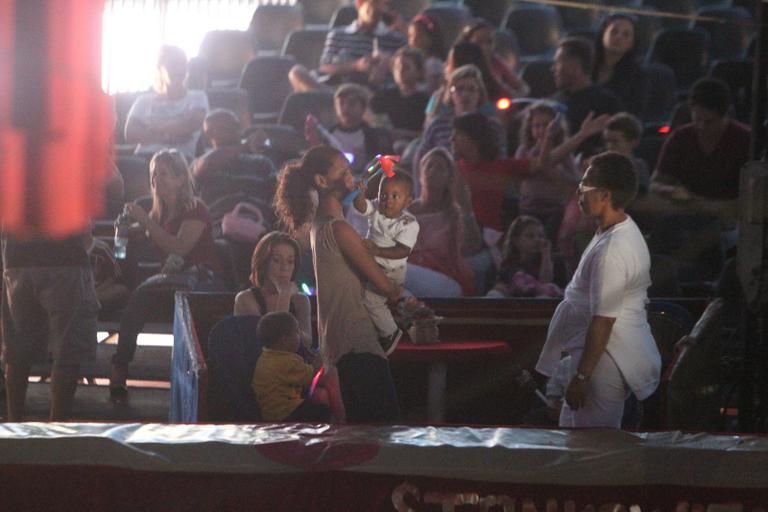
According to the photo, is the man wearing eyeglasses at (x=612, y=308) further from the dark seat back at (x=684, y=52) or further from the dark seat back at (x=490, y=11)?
the dark seat back at (x=490, y=11)

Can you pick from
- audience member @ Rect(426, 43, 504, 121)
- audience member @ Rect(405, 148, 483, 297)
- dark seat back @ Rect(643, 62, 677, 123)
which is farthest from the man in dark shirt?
audience member @ Rect(405, 148, 483, 297)

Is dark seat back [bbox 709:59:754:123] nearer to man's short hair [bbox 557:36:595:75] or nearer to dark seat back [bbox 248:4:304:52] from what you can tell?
man's short hair [bbox 557:36:595:75]

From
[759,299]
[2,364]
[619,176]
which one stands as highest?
[619,176]

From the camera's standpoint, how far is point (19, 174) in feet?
10.5

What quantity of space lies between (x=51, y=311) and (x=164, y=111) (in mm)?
2508

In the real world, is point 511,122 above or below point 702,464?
above

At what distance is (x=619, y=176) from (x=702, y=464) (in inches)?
44.3

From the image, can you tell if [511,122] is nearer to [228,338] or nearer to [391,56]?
[391,56]

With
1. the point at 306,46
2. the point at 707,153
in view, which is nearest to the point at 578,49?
the point at 707,153

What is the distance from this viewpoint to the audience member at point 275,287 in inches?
239

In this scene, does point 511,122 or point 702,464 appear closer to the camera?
point 702,464

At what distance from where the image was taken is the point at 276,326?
224 inches

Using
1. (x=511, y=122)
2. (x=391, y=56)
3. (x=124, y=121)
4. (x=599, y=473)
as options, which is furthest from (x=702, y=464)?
(x=124, y=121)

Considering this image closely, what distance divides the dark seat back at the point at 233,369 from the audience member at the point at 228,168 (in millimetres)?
2516
